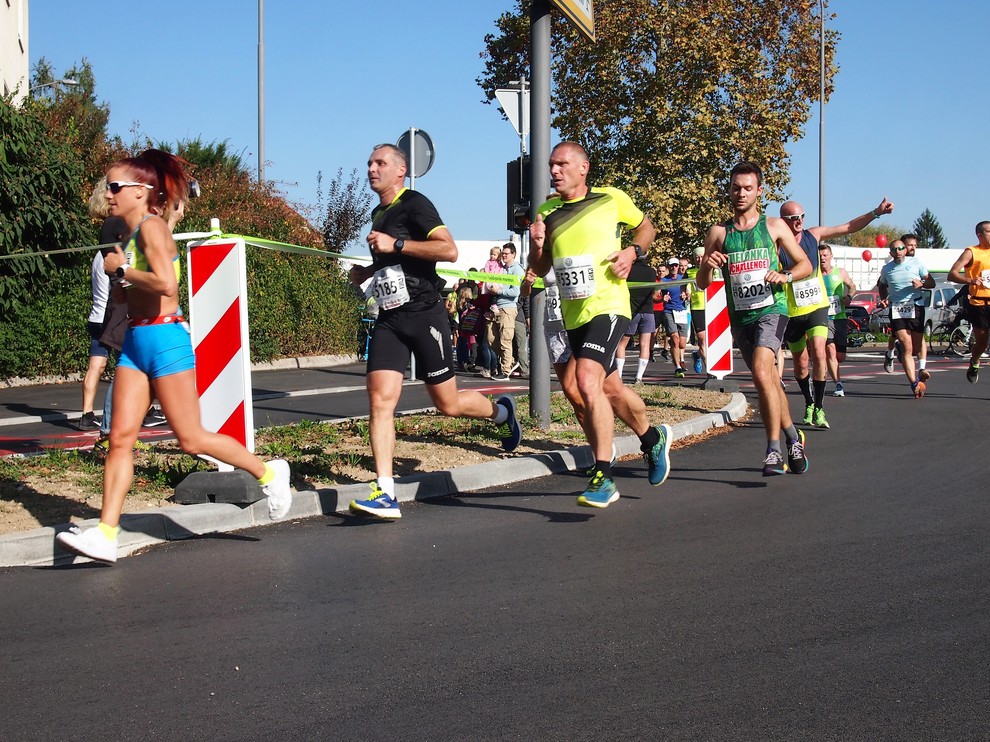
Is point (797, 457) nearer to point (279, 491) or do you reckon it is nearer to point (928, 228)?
point (279, 491)

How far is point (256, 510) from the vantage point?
648 centimetres

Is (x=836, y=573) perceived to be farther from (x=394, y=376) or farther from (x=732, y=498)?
(x=394, y=376)

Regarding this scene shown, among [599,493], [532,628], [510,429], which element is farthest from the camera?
[510,429]

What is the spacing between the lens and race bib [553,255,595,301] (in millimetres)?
6852

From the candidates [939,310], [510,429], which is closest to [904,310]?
[510,429]

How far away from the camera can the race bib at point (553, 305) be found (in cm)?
716

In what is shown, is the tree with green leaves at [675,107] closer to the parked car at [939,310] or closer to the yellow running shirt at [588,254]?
the parked car at [939,310]

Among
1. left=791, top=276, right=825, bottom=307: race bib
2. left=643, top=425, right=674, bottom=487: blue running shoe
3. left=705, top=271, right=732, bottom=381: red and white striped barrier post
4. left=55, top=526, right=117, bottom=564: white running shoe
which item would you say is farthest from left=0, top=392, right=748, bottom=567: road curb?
left=705, top=271, right=732, bottom=381: red and white striped barrier post

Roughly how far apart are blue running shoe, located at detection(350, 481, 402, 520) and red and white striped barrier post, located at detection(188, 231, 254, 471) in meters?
0.74

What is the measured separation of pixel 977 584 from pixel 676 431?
5521mm

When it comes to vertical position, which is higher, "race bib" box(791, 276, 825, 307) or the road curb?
"race bib" box(791, 276, 825, 307)

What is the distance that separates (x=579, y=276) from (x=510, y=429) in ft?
6.56

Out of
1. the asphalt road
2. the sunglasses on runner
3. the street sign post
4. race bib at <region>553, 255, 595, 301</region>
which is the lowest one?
the asphalt road

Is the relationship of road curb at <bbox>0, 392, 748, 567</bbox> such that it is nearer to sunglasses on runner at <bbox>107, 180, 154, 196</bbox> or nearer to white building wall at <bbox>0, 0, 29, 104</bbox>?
sunglasses on runner at <bbox>107, 180, 154, 196</bbox>
